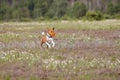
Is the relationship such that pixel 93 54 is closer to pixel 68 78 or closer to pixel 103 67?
pixel 103 67

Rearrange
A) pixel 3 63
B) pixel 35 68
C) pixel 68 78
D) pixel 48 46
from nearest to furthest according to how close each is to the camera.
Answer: pixel 68 78 < pixel 35 68 < pixel 3 63 < pixel 48 46

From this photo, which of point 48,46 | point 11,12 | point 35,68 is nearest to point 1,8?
point 11,12

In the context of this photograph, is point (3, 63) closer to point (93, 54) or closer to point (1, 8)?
point (93, 54)

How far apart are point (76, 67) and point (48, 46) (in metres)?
7.20

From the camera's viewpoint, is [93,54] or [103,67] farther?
[93,54]

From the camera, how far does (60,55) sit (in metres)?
18.2

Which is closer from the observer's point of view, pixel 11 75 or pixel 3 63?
pixel 11 75

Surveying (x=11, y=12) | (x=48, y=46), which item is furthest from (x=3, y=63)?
(x=11, y=12)

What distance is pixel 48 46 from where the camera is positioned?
21859 millimetres

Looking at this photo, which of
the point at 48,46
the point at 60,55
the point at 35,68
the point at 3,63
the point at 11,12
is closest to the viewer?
the point at 35,68

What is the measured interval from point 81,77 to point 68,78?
17.0 inches

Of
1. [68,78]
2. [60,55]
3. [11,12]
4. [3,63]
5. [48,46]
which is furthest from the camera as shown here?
[11,12]

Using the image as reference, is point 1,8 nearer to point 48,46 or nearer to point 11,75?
point 48,46

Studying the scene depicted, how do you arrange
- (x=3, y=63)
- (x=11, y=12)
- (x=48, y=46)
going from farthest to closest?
(x=11, y=12)
(x=48, y=46)
(x=3, y=63)
